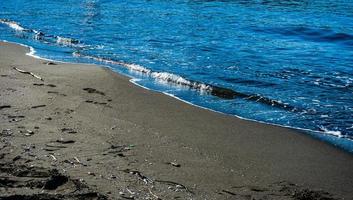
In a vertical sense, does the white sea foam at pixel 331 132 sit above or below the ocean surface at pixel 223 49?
below

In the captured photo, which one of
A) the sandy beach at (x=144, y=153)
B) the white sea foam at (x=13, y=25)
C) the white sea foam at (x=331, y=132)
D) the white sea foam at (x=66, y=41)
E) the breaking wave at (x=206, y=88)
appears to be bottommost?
the sandy beach at (x=144, y=153)

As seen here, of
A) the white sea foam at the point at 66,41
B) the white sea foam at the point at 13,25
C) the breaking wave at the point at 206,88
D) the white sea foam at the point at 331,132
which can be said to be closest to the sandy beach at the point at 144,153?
the white sea foam at the point at 331,132

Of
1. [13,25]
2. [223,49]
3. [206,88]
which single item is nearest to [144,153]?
[206,88]

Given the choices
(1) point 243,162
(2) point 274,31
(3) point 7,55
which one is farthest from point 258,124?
(2) point 274,31

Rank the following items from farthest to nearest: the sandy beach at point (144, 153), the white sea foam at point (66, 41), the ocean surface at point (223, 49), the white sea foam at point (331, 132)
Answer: the white sea foam at point (66, 41) < the ocean surface at point (223, 49) < the white sea foam at point (331, 132) < the sandy beach at point (144, 153)

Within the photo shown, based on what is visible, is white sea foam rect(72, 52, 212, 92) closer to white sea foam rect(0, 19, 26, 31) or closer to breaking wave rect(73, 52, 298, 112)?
breaking wave rect(73, 52, 298, 112)

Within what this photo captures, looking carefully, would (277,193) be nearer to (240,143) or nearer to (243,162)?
(243,162)

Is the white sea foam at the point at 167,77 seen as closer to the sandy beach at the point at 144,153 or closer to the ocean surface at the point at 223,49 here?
the ocean surface at the point at 223,49

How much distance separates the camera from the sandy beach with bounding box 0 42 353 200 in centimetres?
508

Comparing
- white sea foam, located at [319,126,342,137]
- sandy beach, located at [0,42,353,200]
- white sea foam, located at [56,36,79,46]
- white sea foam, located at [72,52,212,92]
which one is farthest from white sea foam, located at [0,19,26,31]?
white sea foam, located at [319,126,342,137]

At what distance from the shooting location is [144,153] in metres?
6.10

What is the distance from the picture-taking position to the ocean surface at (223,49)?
932 centimetres

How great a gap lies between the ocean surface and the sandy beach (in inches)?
37.3

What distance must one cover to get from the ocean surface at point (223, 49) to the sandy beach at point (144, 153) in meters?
0.95
